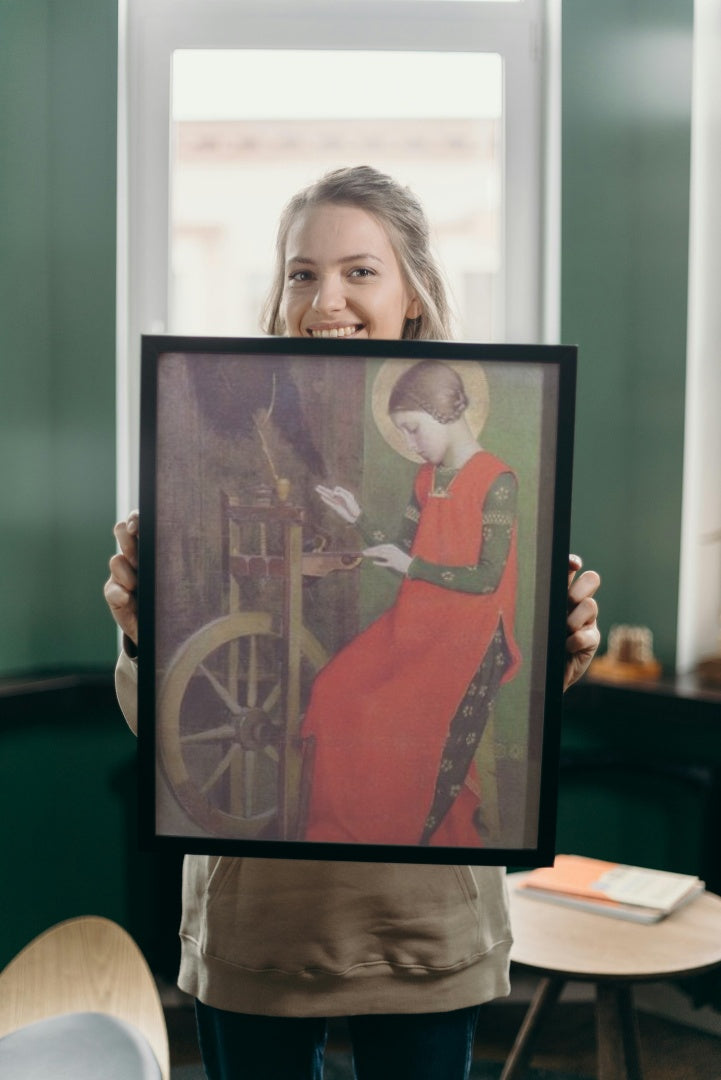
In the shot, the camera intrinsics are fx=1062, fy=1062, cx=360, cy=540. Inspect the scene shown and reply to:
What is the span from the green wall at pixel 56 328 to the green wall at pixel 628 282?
3.69ft

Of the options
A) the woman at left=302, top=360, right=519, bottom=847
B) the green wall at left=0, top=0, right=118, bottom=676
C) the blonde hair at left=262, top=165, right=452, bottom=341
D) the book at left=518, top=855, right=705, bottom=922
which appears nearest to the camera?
the woman at left=302, top=360, right=519, bottom=847

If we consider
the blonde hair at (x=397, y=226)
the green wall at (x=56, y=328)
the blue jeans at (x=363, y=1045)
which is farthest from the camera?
the green wall at (x=56, y=328)

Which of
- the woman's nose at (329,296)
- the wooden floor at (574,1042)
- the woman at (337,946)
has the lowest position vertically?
the wooden floor at (574,1042)

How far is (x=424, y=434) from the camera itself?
0.94m

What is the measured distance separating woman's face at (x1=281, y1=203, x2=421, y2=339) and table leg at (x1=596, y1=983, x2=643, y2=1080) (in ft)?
3.85

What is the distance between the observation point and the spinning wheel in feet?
3.09

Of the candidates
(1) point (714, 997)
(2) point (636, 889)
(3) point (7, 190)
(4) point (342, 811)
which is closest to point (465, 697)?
(4) point (342, 811)

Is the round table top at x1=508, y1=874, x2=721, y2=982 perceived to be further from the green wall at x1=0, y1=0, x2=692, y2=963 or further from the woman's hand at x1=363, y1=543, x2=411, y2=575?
the woman's hand at x1=363, y1=543, x2=411, y2=575

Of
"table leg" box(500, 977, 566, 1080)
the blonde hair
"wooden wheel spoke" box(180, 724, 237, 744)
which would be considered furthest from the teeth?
"table leg" box(500, 977, 566, 1080)

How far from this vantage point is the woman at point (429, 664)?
938mm

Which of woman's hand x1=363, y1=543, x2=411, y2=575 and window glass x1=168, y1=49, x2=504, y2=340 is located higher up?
window glass x1=168, y1=49, x2=504, y2=340

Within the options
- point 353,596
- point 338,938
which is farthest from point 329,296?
point 338,938

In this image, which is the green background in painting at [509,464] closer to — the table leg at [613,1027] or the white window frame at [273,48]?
the table leg at [613,1027]

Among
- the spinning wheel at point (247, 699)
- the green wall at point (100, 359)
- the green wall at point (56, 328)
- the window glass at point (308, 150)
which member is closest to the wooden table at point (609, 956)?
the green wall at point (100, 359)
